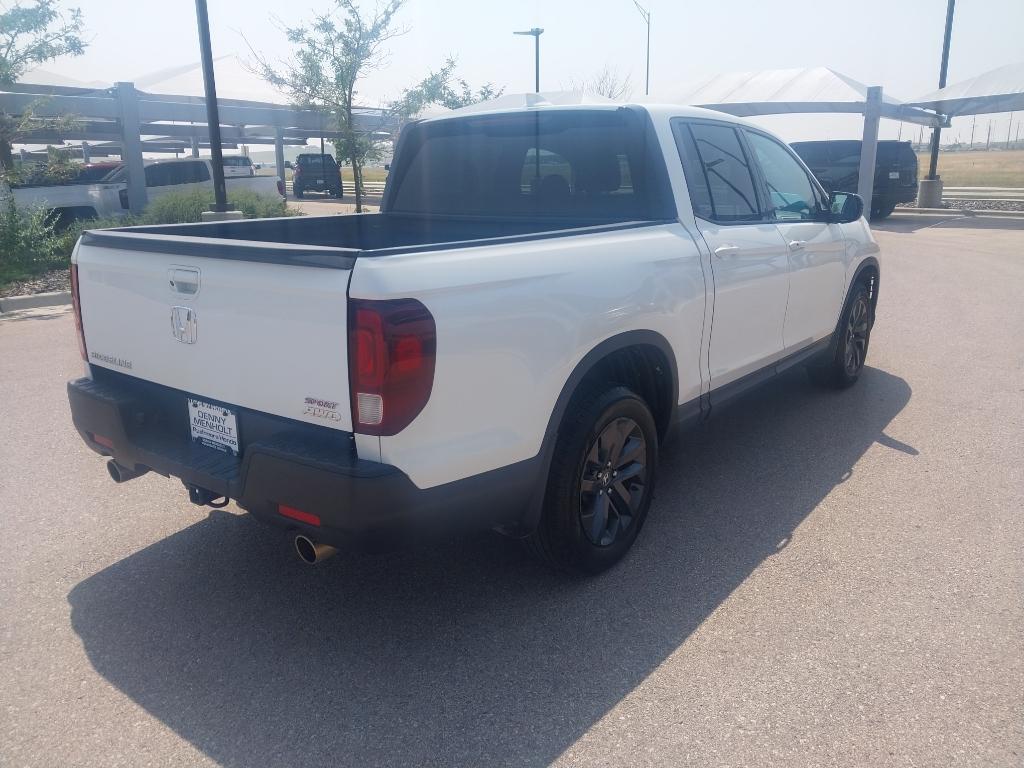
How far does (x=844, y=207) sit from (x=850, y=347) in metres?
1.28

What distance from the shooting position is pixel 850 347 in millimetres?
6086

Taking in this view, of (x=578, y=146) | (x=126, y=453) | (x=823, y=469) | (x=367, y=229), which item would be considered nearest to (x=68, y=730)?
(x=126, y=453)

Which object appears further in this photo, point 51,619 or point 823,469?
point 823,469

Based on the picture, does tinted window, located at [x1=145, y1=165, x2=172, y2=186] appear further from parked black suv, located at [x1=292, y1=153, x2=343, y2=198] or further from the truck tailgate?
the truck tailgate

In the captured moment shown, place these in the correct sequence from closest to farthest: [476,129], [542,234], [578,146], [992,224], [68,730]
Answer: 1. [68,730]
2. [542,234]
3. [578,146]
4. [476,129]
5. [992,224]

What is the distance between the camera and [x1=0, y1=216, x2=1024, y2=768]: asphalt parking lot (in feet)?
8.28

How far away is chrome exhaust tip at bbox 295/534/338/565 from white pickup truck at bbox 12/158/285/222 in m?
12.4

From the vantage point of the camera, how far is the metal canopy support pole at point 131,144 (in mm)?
19328

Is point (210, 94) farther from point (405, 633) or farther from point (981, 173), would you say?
point (981, 173)

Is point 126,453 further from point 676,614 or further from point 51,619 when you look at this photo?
point 676,614

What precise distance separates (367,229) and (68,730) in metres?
2.99

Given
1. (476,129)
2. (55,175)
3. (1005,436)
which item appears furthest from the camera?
(55,175)

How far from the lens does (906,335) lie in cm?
816

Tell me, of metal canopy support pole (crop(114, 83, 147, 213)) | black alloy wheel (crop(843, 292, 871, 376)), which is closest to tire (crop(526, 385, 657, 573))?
black alloy wheel (crop(843, 292, 871, 376))
